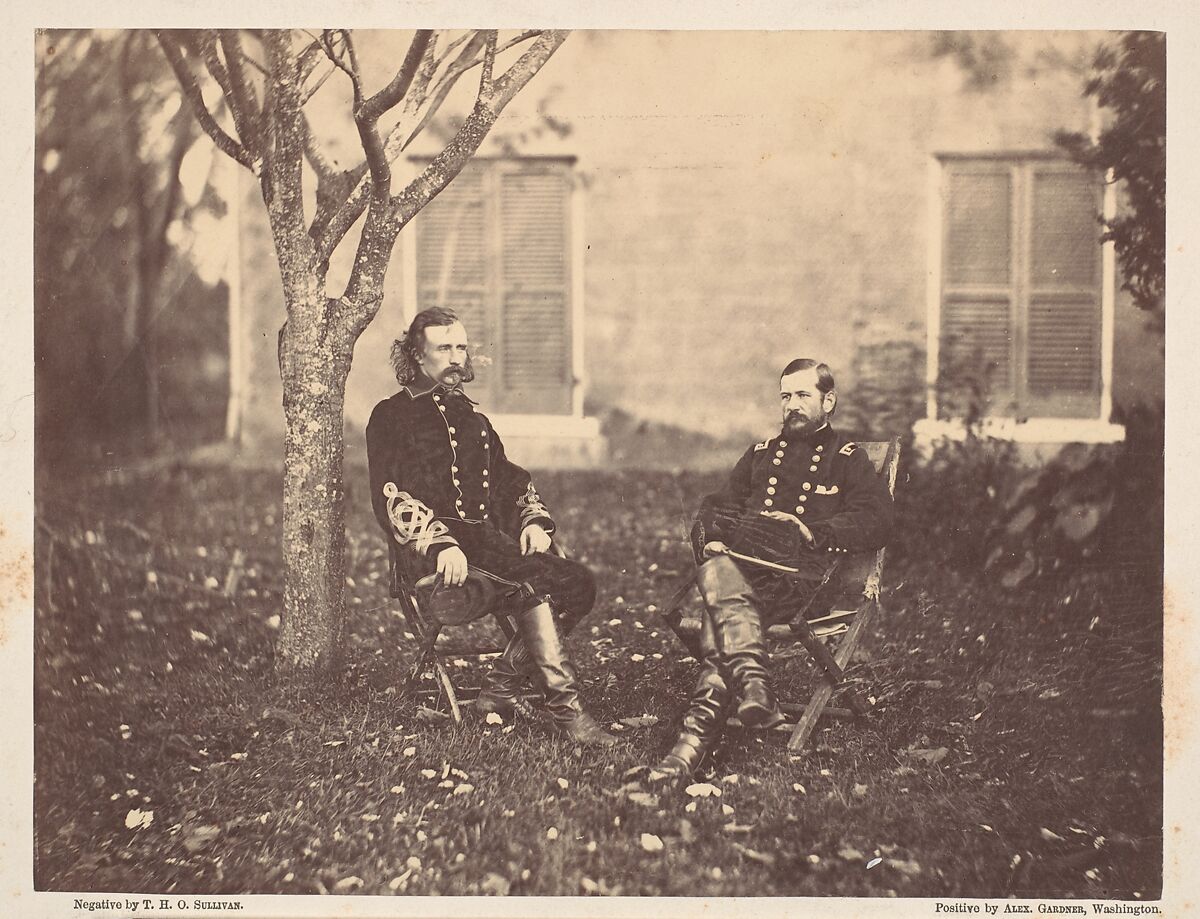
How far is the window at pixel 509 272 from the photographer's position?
3859 mm

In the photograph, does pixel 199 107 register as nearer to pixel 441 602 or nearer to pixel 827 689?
pixel 441 602

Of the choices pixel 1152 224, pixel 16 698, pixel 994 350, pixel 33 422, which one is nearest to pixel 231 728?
pixel 16 698

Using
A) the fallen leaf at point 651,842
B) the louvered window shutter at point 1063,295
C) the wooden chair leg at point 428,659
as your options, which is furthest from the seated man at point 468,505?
the louvered window shutter at point 1063,295

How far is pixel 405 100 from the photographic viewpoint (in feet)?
12.5

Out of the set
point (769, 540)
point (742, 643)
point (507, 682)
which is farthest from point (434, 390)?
point (742, 643)

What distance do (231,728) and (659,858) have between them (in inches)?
66.8

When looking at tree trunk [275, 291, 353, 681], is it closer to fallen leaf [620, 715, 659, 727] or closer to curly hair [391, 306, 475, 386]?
curly hair [391, 306, 475, 386]

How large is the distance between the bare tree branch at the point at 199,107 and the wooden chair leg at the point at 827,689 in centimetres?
292

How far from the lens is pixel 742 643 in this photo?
365cm

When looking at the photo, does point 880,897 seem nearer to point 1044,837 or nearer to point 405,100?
point 1044,837

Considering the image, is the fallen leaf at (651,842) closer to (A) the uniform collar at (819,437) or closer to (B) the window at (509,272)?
(A) the uniform collar at (819,437)

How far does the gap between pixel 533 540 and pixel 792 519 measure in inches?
39.2

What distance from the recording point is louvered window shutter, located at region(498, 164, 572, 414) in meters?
3.97

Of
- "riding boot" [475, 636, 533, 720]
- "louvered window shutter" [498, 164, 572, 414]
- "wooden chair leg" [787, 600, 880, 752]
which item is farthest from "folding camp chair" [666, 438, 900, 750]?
"louvered window shutter" [498, 164, 572, 414]
